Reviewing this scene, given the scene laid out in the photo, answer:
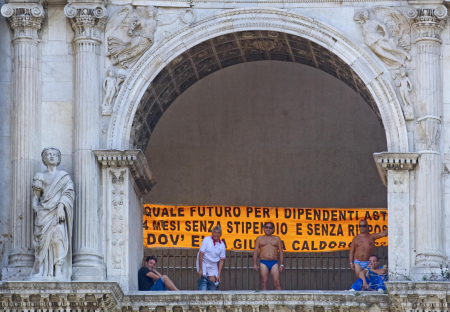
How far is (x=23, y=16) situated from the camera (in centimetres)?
2848

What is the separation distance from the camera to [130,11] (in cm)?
2884

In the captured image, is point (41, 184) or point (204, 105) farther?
point (204, 105)

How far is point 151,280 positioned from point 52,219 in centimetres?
290

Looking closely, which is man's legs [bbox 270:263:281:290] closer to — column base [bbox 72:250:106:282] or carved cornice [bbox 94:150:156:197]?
carved cornice [bbox 94:150:156:197]

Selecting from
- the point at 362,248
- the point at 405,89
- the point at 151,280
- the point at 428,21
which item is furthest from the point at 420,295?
the point at 151,280

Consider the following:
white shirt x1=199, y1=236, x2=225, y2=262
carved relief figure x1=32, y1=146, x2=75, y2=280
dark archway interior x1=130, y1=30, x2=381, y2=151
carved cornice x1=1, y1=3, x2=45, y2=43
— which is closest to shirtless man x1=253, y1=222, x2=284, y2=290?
white shirt x1=199, y1=236, x2=225, y2=262

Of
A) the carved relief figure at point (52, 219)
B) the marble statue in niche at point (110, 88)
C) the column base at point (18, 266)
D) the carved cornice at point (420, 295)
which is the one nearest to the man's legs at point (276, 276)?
the carved cornice at point (420, 295)

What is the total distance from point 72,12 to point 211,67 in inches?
136

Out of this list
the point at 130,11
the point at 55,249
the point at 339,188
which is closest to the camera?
the point at 55,249

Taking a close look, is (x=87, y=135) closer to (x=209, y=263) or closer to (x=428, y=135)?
(x=209, y=263)

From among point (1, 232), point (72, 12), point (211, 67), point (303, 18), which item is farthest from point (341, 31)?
point (1, 232)

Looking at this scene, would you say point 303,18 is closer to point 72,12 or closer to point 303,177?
point 72,12

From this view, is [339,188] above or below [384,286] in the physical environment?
above

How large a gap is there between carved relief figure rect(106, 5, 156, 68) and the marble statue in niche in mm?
253
